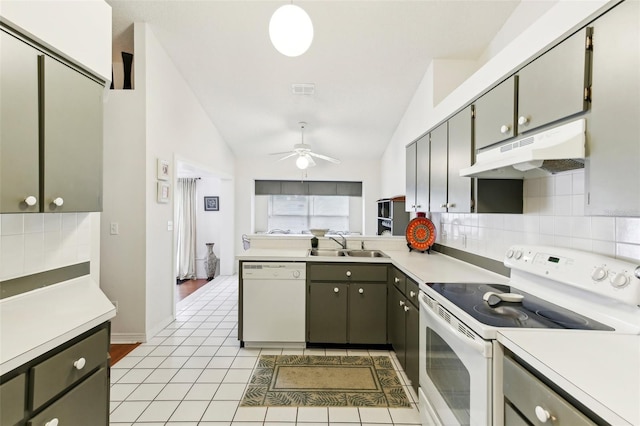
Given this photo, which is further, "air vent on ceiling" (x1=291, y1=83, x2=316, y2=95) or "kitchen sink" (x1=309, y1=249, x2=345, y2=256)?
"air vent on ceiling" (x1=291, y1=83, x2=316, y2=95)

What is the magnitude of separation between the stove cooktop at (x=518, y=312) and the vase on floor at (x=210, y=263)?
5.13 m

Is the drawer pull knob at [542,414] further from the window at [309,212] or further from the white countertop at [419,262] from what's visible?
the window at [309,212]

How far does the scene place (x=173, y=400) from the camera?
80.5 inches

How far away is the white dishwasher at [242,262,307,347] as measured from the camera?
2.77 metres

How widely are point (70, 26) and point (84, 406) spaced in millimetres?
1694

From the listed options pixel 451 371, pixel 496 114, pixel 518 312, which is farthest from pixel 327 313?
pixel 496 114

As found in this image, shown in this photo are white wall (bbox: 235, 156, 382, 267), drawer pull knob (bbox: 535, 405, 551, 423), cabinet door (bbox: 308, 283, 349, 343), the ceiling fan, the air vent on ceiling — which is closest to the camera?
drawer pull knob (bbox: 535, 405, 551, 423)

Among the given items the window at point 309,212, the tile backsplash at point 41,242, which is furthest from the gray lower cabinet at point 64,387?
the window at point 309,212

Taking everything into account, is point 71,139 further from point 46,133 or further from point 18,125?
point 18,125

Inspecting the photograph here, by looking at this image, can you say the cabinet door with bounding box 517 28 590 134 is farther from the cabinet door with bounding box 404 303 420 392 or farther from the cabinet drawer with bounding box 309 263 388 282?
the cabinet drawer with bounding box 309 263 388 282

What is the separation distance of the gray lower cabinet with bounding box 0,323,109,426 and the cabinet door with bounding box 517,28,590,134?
84.8 inches

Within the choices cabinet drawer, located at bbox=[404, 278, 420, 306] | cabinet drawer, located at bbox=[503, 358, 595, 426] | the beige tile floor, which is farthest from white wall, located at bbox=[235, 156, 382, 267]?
cabinet drawer, located at bbox=[503, 358, 595, 426]

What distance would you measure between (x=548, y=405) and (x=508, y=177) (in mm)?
1308

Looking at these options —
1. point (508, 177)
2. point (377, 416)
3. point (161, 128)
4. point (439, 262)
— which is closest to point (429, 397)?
point (377, 416)
